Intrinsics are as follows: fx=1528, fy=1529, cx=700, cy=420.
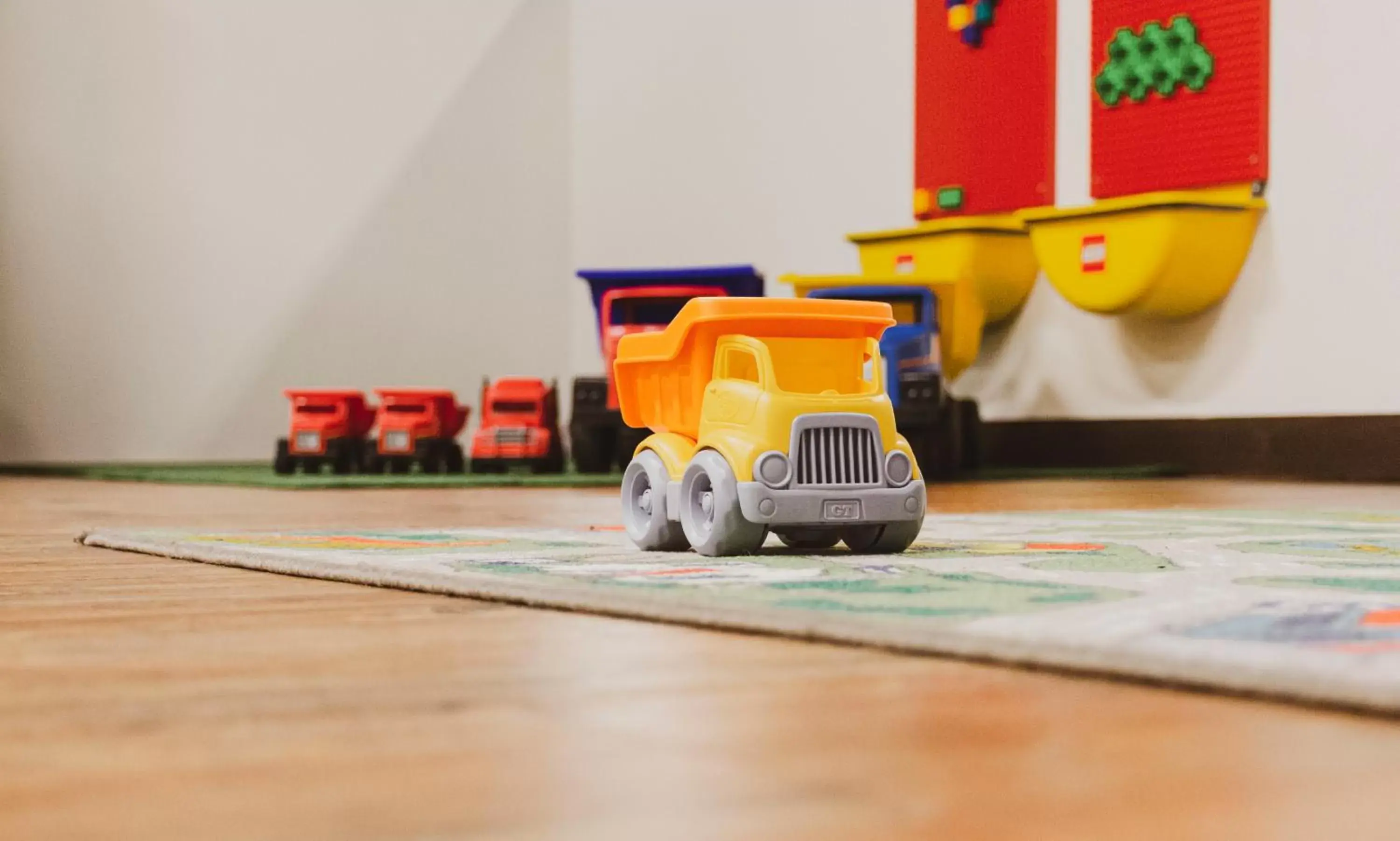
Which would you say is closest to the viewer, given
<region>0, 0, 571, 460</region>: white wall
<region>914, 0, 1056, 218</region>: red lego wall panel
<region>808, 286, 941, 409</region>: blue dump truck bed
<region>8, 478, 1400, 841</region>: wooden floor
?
<region>8, 478, 1400, 841</region>: wooden floor

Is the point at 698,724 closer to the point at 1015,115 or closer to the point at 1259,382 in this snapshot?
the point at 1259,382

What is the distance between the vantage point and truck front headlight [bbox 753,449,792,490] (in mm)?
1456

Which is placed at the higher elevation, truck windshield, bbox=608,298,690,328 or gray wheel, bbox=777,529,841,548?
truck windshield, bbox=608,298,690,328

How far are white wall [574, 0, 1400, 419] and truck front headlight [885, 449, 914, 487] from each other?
2.55 meters

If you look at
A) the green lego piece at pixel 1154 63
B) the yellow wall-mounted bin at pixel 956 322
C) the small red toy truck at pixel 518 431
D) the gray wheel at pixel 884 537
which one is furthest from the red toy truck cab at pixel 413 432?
the gray wheel at pixel 884 537

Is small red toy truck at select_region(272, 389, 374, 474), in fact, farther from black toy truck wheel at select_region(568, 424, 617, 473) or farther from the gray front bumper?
the gray front bumper

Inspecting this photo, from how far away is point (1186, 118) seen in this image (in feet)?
13.0

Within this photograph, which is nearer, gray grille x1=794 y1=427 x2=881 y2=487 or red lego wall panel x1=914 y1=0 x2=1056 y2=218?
gray grille x1=794 y1=427 x2=881 y2=487

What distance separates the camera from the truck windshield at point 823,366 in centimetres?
158

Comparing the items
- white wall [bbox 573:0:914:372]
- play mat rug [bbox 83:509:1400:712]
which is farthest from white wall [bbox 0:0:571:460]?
play mat rug [bbox 83:509:1400:712]

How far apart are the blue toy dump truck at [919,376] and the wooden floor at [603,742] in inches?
111

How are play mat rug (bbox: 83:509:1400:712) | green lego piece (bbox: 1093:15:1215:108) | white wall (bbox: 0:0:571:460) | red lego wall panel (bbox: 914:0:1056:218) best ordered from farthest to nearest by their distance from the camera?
white wall (bbox: 0:0:571:460) → red lego wall panel (bbox: 914:0:1056:218) → green lego piece (bbox: 1093:15:1215:108) → play mat rug (bbox: 83:509:1400:712)

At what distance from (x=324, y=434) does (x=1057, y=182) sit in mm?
2213

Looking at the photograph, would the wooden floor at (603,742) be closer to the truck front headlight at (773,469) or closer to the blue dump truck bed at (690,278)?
the truck front headlight at (773,469)
